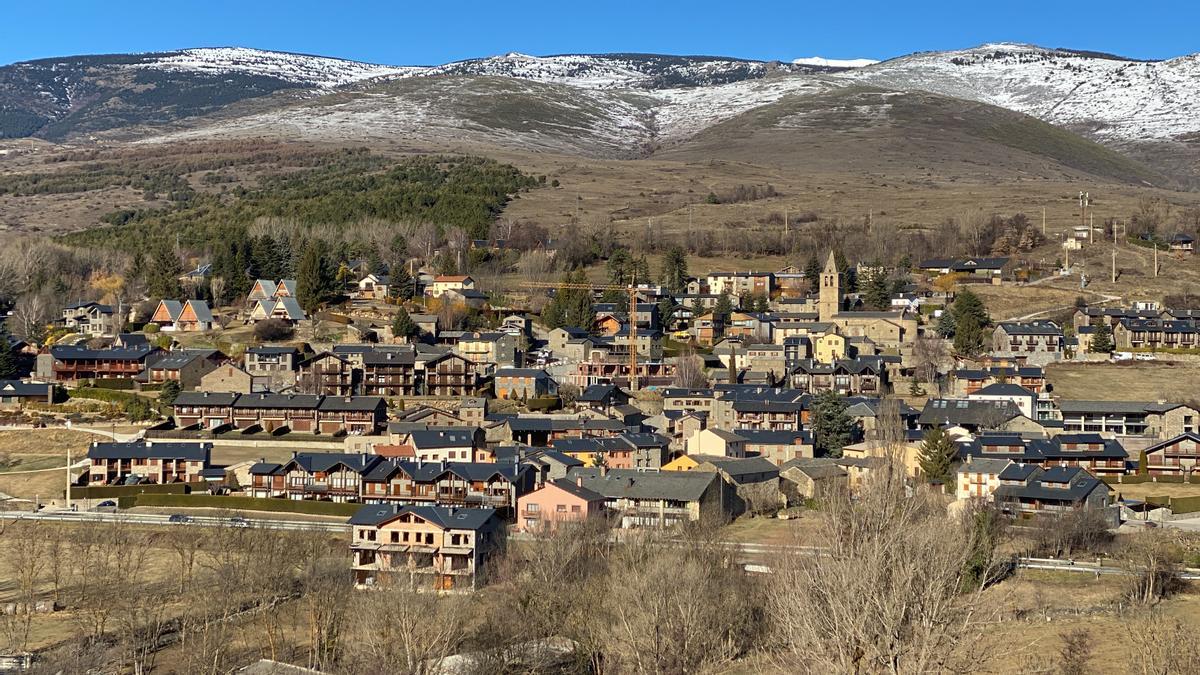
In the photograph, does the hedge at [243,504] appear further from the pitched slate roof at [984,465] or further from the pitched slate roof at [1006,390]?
the pitched slate roof at [1006,390]

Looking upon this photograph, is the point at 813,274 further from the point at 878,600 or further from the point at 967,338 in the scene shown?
the point at 878,600

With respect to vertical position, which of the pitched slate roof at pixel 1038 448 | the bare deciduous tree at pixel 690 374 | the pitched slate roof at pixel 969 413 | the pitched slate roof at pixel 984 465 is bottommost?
the pitched slate roof at pixel 984 465

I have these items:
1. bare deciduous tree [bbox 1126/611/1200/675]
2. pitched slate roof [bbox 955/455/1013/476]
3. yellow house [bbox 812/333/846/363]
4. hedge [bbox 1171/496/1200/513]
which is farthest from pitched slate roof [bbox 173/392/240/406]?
bare deciduous tree [bbox 1126/611/1200/675]

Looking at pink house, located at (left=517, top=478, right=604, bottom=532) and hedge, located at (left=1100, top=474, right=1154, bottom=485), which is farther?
hedge, located at (left=1100, top=474, right=1154, bottom=485)

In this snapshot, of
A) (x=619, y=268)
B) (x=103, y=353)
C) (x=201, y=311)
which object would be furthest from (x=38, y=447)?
(x=619, y=268)

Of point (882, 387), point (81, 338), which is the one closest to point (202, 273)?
point (81, 338)

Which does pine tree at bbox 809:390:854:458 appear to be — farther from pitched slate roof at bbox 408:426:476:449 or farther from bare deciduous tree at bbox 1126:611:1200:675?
bare deciduous tree at bbox 1126:611:1200:675

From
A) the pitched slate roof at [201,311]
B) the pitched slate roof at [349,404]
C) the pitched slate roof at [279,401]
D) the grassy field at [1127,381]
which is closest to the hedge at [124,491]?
the pitched slate roof at [279,401]
